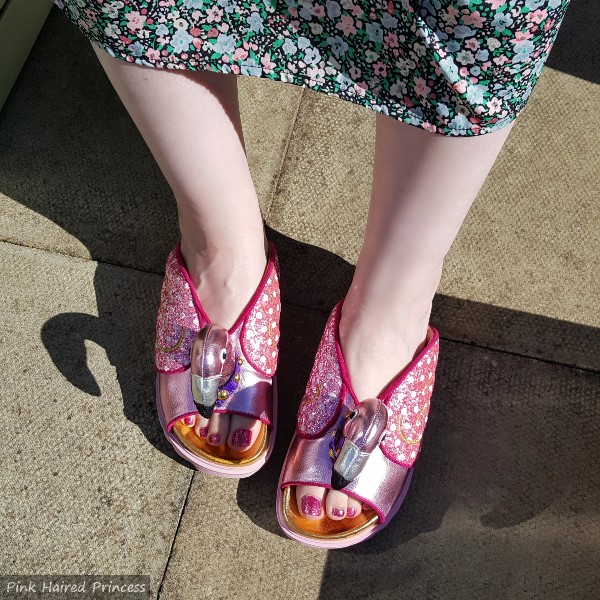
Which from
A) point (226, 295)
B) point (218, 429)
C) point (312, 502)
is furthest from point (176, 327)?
point (312, 502)

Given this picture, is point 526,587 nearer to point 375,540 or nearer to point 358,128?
point 375,540

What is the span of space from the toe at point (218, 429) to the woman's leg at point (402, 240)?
0.60 feet

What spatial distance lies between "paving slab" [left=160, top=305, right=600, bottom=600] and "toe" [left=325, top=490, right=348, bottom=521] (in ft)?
0.44

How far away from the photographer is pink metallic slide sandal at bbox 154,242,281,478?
1.25 metres

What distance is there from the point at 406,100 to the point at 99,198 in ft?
3.40

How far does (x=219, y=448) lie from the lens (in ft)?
4.15

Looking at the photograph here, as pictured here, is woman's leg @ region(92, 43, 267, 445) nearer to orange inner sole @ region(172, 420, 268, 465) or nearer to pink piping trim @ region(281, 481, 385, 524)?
orange inner sole @ region(172, 420, 268, 465)

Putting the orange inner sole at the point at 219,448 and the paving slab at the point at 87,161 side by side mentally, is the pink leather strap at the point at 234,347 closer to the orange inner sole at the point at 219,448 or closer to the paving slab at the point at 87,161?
the orange inner sole at the point at 219,448

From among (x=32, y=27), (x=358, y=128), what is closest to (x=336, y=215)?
(x=358, y=128)

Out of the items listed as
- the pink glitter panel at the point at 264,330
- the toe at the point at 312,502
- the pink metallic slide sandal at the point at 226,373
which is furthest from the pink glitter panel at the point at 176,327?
the toe at the point at 312,502

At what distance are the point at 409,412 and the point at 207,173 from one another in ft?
1.94

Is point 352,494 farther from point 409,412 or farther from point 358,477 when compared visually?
point 409,412

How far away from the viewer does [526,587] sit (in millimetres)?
1250

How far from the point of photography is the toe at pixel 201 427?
1271 millimetres
